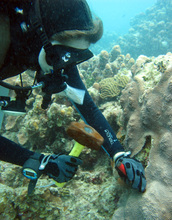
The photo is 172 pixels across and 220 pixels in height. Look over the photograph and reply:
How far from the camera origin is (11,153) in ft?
5.57

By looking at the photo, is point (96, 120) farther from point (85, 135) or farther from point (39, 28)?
point (39, 28)

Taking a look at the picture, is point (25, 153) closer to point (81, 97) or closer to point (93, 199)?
point (81, 97)

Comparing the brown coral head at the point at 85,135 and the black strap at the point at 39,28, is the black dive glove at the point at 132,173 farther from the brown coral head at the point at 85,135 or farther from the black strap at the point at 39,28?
the black strap at the point at 39,28

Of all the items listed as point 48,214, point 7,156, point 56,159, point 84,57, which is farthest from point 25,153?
point 84,57

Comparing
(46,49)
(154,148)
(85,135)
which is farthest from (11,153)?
(154,148)

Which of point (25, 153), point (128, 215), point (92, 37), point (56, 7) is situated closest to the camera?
point (56, 7)

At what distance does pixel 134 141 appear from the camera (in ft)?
6.72

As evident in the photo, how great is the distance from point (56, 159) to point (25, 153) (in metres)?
0.39

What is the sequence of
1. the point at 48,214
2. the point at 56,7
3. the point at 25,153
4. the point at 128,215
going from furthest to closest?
the point at 48,214
the point at 25,153
the point at 128,215
the point at 56,7

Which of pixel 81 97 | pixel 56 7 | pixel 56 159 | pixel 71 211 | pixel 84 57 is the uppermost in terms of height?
pixel 56 7

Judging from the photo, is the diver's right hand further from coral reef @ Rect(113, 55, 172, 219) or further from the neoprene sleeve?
coral reef @ Rect(113, 55, 172, 219)

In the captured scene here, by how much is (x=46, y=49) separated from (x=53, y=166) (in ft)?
4.30

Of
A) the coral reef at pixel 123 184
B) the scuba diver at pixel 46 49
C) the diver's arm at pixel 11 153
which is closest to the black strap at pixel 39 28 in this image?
the scuba diver at pixel 46 49

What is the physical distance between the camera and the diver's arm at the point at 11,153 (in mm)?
1655
